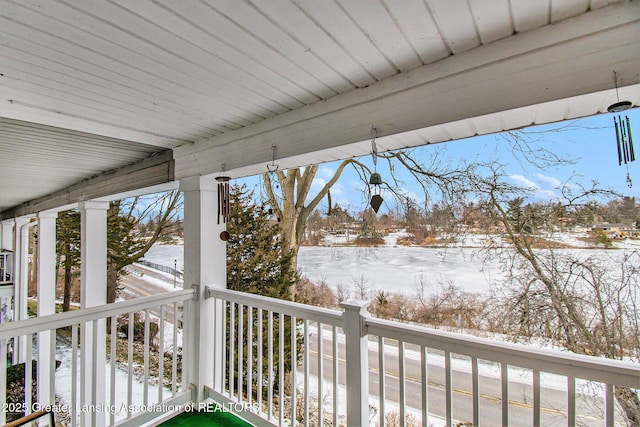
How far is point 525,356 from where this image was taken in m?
1.24

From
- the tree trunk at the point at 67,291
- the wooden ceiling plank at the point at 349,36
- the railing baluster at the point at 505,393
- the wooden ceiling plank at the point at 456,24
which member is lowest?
the tree trunk at the point at 67,291

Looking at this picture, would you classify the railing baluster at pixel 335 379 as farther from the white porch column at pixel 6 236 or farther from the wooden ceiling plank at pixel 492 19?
the white porch column at pixel 6 236

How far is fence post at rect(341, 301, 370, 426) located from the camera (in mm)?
1684

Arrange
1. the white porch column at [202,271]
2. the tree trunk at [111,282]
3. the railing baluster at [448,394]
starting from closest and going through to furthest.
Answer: the railing baluster at [448,394] < the white porch column at [202,271] < the tree trunk at [111,282]

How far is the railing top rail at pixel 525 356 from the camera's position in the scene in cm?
108

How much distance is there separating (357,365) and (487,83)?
1.57 metres

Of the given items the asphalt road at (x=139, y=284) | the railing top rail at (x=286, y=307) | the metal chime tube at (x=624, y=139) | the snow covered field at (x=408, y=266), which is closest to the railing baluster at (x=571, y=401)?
the metal chime tube at (x=624, y=139)

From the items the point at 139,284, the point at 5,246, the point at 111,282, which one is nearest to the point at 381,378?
→ the point at 139,284

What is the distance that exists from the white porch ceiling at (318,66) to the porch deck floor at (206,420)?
201cm

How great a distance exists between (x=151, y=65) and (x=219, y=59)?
13.4 inches

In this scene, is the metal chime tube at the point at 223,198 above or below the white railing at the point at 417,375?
above

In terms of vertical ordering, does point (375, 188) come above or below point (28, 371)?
above

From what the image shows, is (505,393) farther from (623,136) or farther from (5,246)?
(5,246)

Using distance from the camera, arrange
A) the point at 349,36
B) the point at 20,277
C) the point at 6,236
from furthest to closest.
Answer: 1. the point at 6,236
2. the point at 20,277
3. the point at 349,36
